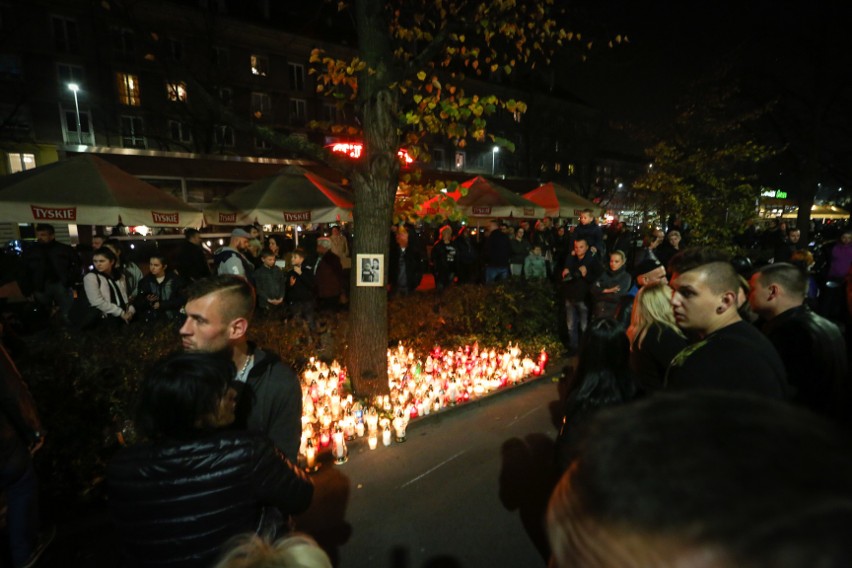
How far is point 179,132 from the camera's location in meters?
34.7

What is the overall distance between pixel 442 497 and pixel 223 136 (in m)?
36.9

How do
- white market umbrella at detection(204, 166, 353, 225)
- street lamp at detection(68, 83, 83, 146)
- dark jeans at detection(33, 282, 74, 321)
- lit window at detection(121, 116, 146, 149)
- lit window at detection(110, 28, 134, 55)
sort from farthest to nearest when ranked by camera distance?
1. lit window at detection(121, 116, 146, 149)
2. lit window at detection(110, 28, 134, 55)
3. street lamp at detection(68, 83, 83, 146)
4. white market umbrella at detection(204, 166, 353, 225)
5. dark jeans at detection(33, 282, 74, 321)

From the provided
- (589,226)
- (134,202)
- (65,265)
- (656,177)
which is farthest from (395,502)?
(656,177)

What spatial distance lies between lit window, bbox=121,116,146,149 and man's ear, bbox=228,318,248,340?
3672 cm

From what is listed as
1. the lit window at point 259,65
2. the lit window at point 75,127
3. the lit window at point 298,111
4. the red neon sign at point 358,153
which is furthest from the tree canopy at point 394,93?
the lit window at point 298,111

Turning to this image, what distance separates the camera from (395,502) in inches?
166

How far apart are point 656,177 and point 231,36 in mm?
31609

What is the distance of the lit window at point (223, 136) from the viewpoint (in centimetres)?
3486

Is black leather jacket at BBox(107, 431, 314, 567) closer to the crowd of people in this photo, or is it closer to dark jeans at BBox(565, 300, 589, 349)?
the crowd of people

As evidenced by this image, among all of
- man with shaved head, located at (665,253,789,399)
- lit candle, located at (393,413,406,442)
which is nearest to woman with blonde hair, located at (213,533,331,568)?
man with shaved head, located at (665,253,789,399)

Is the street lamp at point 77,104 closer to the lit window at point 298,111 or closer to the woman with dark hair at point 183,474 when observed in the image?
the lit window at point 298,111

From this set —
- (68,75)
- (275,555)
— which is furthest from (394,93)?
(68,75)

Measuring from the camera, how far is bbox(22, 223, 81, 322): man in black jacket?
28.3ft

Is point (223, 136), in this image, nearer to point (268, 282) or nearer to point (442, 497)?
point (268, 282)
